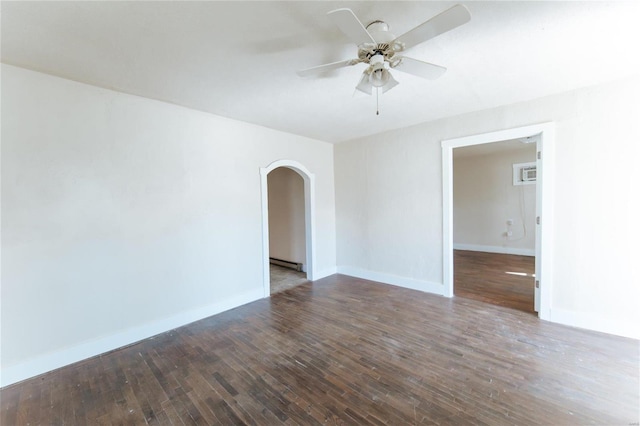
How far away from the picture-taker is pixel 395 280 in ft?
14.9

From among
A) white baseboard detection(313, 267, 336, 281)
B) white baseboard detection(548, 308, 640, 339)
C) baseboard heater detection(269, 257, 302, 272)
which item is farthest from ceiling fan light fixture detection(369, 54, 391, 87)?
baseboard heater detection(269, 257, 302, 272)

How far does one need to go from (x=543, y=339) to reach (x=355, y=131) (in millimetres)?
3632

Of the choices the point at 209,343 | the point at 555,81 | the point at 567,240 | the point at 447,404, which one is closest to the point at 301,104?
the point at 555,81

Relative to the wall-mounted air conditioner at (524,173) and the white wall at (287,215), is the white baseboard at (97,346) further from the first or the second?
the wall-mounted air conditioner at (524,173)

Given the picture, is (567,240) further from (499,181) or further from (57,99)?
(57,99)

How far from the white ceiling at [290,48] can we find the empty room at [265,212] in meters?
0.02

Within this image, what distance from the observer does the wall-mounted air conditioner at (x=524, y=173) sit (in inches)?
249

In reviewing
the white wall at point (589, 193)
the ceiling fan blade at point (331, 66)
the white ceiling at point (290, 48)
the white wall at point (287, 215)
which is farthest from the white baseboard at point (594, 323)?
the white wall at point (287, 215)

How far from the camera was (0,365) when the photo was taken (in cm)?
220

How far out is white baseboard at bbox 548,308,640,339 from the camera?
8.92 feet

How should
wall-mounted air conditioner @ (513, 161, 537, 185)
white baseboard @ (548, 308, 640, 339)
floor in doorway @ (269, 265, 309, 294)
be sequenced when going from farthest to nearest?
wall-mounted air conditioner @ (513, 161, 537, 185)
floor in doorway @ (269, 265, 309, 294)
white baseboard @ (548, 308, 640, 339)

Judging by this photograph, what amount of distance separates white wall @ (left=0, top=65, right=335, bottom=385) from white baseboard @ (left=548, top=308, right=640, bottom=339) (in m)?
3.96

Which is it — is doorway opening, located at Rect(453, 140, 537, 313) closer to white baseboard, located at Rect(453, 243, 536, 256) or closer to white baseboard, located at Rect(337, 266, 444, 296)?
white baseboard, located at Rect(453, 243, 536, 256)

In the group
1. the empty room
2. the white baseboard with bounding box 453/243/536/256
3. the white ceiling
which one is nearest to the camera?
the white ceiling
